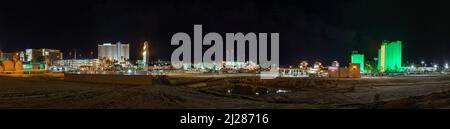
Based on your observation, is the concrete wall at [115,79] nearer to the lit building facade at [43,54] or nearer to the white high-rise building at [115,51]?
the lit building facade at [43,54]

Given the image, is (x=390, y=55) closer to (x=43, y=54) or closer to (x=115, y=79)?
(x=115, y=79)

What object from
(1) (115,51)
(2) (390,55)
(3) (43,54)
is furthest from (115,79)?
(1) (115,51)

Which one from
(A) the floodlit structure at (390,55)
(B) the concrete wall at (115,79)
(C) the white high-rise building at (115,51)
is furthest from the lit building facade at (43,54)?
(B) the concrete wall at (115,79)

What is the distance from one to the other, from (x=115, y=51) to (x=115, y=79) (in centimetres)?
9274

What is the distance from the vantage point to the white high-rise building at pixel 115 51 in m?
108

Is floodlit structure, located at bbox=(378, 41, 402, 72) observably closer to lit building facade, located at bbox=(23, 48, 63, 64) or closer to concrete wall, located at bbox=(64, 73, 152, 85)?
concrete wall, located at bbox=(64, 73, 152, 85)

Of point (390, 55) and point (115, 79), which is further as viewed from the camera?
point (390, 55)

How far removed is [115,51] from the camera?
362 ft

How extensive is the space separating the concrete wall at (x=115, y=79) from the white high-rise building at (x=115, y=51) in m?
84.8

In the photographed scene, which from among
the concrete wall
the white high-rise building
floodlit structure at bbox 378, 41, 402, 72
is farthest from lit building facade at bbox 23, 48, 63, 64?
the concrete wall

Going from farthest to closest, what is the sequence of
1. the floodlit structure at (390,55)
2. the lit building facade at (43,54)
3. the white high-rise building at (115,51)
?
1. the white high-rise building at (115,51)
2. the lit building facade at (43,54)
3. the floodlit structure at (390,55)

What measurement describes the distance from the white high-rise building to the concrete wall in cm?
8477
